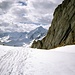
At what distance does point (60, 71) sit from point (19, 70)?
134 inches

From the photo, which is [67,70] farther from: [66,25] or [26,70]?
[66,25]

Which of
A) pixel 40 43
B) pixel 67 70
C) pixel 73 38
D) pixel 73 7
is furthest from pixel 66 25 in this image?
pixel 67 70

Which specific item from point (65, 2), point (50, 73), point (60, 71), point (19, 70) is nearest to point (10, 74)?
point (19, 70)

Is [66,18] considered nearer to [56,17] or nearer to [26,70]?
[56,17]

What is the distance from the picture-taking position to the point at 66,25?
54.3 meters

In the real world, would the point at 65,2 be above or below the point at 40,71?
above

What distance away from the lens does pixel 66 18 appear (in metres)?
56.7

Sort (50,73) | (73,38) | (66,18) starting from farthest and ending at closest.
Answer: (66,18), (73,38), (50,73)

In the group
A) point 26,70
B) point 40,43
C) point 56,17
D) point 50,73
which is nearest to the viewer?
point 50,73

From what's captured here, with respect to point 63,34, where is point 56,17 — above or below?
above

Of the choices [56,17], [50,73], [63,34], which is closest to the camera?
[50,73]

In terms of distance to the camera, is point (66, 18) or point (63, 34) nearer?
point (63, 34)

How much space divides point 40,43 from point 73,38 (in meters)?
41.2

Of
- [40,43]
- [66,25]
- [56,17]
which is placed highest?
→ [56,17]
